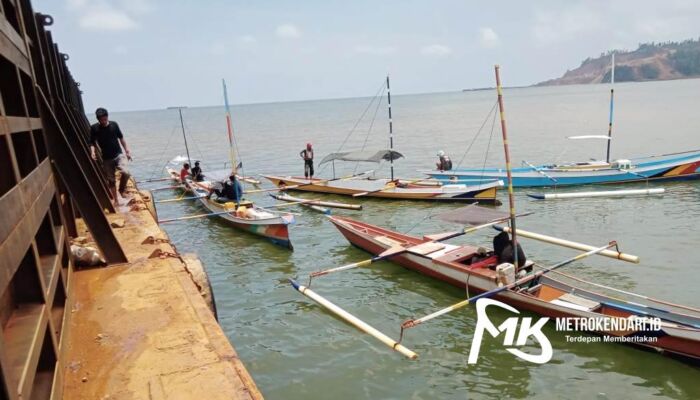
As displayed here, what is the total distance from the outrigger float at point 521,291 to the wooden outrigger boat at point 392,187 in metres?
8.27

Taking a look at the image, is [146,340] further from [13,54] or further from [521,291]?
[521,291]

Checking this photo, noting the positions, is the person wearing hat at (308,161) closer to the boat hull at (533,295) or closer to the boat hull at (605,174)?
the boat hull at (605,174)

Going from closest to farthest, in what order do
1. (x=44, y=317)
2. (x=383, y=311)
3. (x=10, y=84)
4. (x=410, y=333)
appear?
(x=44, y=317)
(x=10, y=84)
(x=410, y=333)
(x=383, y=311)

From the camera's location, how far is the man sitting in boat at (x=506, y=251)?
10695 mm

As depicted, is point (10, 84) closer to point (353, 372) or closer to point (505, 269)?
point (353, 372)

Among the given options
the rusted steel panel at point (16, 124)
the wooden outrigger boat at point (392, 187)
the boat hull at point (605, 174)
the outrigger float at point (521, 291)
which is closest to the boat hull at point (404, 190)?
the wooden outrigger boat at point (392, 187)

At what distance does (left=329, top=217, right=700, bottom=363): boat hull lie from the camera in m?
8.24

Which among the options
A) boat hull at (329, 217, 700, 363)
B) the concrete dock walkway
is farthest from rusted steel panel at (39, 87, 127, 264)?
boat hull at (329, 217, 700, 363)

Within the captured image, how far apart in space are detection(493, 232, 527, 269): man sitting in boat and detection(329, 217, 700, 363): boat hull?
1.40 ft

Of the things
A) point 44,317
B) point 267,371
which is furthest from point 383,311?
point 44,317

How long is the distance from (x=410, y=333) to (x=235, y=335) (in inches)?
149

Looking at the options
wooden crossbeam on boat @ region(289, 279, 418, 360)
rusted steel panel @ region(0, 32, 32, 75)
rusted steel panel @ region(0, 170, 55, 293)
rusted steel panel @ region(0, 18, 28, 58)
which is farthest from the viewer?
wooden crossbeam on boat @ region(289, 279, 418, 360)

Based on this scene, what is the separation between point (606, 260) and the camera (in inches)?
529

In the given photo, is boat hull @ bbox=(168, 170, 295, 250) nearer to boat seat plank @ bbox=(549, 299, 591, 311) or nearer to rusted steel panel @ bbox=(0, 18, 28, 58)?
boat seat plank @ bbox=(549, 299, 591, 311)
